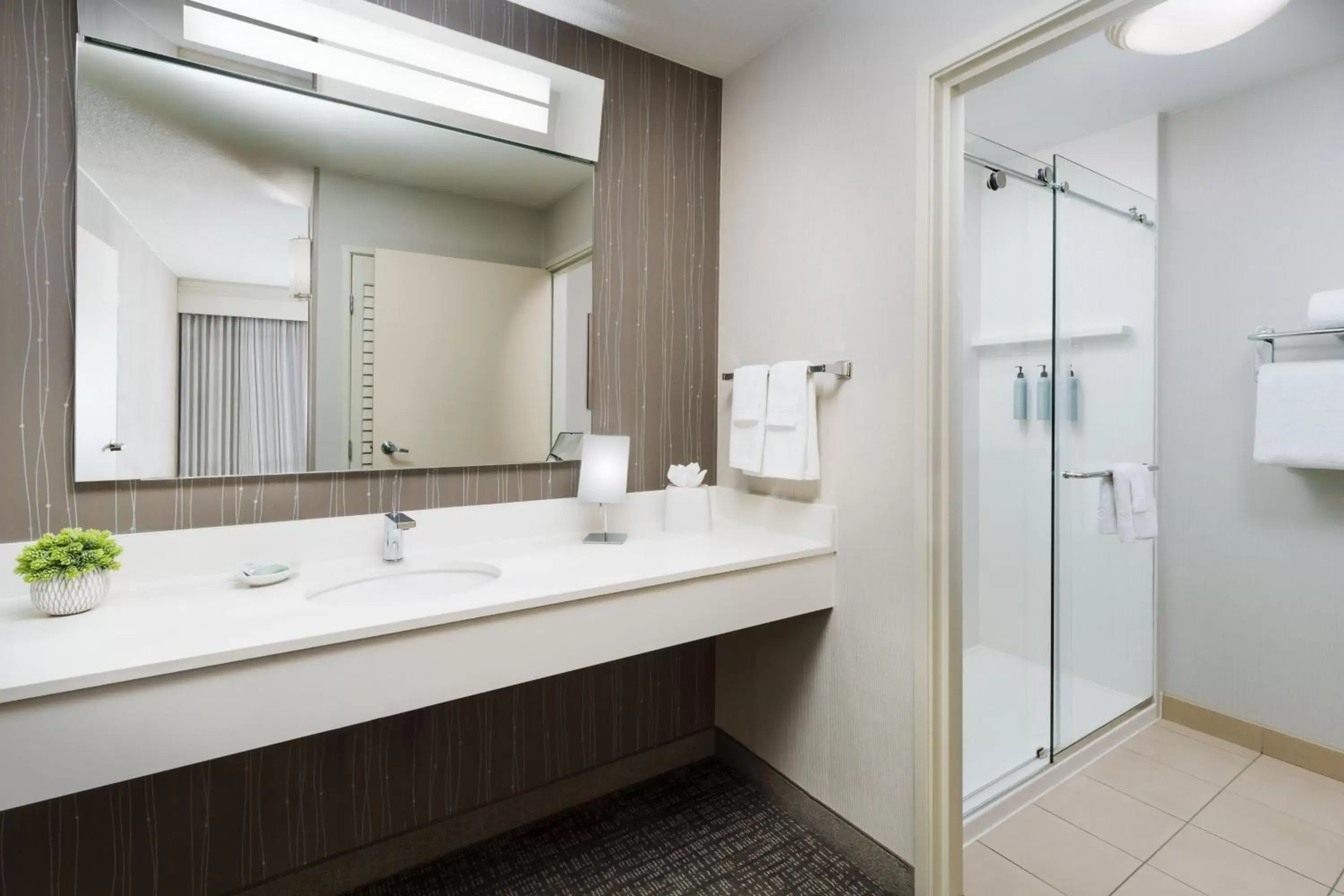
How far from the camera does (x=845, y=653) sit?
5.69 ft

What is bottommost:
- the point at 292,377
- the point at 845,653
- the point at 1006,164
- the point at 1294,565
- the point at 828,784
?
the point at 828,784

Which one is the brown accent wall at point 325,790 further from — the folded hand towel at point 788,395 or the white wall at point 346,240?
the folded hand towel at point 788,395

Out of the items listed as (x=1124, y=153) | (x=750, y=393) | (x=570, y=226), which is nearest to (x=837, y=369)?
(x=750, y=393)

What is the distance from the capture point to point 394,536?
154 cm

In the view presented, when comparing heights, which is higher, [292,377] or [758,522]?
[292,377]

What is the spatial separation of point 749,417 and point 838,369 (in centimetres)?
32

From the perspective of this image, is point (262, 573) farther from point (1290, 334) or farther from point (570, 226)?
point (1290, 334)

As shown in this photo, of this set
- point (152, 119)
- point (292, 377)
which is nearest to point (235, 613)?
point (292, 377)

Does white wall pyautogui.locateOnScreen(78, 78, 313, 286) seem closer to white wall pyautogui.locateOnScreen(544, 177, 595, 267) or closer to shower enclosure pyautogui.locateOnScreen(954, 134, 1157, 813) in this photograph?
white wall pyautogui.locateOnScreen(544, 177, 595, 267)

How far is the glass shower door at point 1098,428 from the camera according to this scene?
220 centimetres

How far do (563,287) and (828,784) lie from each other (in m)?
1.61

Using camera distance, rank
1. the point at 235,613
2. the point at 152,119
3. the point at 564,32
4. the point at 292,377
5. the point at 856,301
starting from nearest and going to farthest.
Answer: the point at 235,613 < the point at 152,119 < the point at 292,377 < the point at 856,301 < the point at 564,32

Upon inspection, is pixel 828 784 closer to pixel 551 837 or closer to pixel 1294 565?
pixel 551 837

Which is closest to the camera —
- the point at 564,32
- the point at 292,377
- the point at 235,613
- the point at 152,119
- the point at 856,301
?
the point at 235,613
